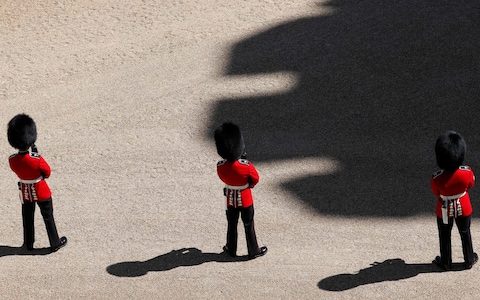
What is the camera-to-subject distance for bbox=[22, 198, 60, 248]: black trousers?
8453mm

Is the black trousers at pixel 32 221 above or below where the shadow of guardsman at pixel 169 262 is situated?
above

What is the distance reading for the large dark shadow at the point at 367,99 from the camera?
966cm

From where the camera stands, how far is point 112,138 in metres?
10.9

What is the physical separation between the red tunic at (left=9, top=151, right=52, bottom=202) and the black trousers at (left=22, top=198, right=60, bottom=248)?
0.07m

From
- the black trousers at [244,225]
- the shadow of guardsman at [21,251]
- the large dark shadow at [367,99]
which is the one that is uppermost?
the large dark shadow at [367,99]

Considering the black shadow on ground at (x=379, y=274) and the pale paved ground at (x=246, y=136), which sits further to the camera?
the pale paved ground at (x=246, y=136)

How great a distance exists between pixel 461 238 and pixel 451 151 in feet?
3.03

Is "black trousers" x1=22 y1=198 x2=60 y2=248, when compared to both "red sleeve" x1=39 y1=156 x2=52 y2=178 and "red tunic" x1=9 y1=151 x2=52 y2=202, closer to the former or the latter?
"red tunic" x1=9 y1=151 x2=52 y2=202

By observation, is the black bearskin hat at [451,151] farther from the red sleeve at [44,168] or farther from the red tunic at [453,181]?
the red sleeve at [44,168]

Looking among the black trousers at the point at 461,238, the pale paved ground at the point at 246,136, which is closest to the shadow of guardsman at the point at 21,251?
the pale paved ground at the point at 246,136

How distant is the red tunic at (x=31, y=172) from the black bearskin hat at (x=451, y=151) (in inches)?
147

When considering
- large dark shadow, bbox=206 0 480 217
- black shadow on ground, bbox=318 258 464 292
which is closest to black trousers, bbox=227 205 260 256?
black shadow on ground, bbox=318 258 464 292

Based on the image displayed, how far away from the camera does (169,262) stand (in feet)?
27.5

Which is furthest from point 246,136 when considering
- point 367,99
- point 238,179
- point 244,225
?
point 238,179
